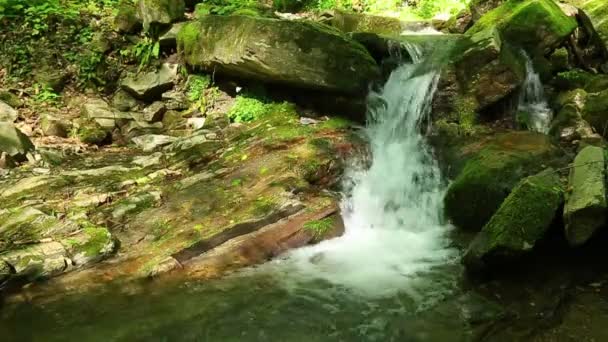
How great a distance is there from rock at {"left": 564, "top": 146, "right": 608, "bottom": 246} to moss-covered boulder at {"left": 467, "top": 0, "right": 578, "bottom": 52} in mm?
4606

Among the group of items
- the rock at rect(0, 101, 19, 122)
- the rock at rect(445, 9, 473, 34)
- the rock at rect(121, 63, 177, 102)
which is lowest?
the rock at rect(0, 101, 19, 122)

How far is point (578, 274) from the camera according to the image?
5125mm

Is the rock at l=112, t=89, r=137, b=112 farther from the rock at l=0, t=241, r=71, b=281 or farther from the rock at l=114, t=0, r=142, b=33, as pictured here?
the rock at l=0, t=241, r=71, b=281

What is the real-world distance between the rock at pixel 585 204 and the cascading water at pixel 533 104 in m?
3.32

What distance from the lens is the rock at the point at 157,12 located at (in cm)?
1133

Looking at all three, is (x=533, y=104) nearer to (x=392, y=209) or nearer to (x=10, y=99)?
(x=392, y=209)

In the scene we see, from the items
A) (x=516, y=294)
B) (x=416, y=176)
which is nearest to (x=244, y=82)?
(x=416, y=176)

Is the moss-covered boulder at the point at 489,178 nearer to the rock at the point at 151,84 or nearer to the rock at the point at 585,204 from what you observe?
the rock at the point at 585,204

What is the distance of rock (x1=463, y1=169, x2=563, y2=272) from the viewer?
4.96 metres

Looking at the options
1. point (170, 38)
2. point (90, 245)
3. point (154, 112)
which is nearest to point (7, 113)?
point (154, 112)

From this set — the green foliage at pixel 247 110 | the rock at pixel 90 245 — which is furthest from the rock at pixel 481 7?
the rock at pixel 90 245

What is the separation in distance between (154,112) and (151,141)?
A: 1.34 meters

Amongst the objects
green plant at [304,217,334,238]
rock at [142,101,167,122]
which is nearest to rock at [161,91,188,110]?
rock at [142,101,167,122]

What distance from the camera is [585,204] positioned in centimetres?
484
